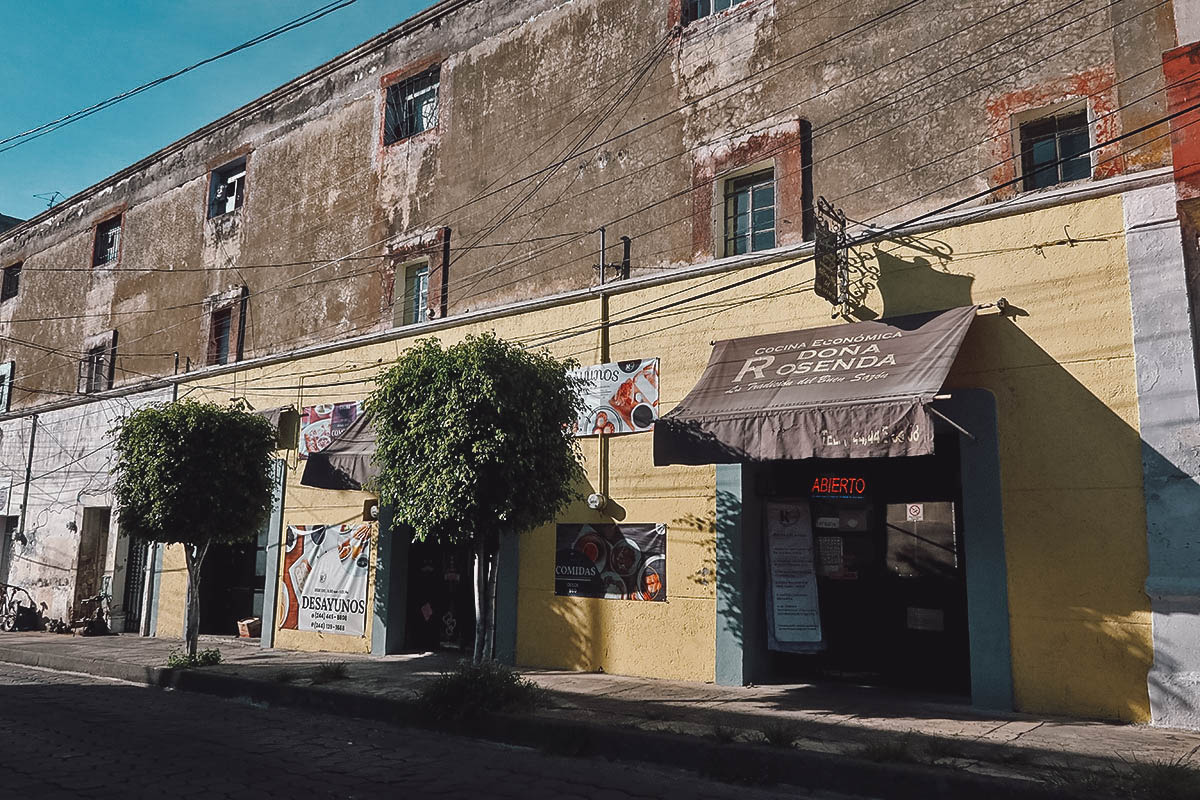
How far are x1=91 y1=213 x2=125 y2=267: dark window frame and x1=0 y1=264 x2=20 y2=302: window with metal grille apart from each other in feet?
14.1

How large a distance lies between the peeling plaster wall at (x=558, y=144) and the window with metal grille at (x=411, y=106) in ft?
0.65

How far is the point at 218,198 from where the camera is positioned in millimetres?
18344

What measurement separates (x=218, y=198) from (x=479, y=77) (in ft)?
24.0

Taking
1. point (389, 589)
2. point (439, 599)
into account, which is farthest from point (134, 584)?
point (439, 599)

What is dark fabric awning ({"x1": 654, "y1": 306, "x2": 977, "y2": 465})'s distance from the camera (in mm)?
7910

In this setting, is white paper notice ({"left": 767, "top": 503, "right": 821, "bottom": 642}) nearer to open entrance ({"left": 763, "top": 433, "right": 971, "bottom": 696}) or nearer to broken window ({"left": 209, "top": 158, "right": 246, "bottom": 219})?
open entrance ({"left": 763, "top": 433, "right": 971, "bottom": 696})

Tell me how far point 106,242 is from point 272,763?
1830 cm

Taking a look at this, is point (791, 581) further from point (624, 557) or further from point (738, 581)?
point (624, 557)

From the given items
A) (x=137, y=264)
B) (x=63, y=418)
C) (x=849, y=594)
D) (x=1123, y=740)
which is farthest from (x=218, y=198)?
(x=1123, y=740)

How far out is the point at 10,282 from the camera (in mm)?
24125

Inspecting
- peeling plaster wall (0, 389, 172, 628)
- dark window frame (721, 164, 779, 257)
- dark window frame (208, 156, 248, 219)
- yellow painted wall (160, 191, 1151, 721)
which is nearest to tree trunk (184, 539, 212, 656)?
yellow painted wall (160, 191, 1151, 721)

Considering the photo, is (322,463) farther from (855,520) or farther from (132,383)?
(132,383)

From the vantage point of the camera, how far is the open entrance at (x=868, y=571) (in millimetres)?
9734

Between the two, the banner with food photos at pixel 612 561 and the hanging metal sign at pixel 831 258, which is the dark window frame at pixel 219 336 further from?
→ the hanging metal sign at pixel 831 258
